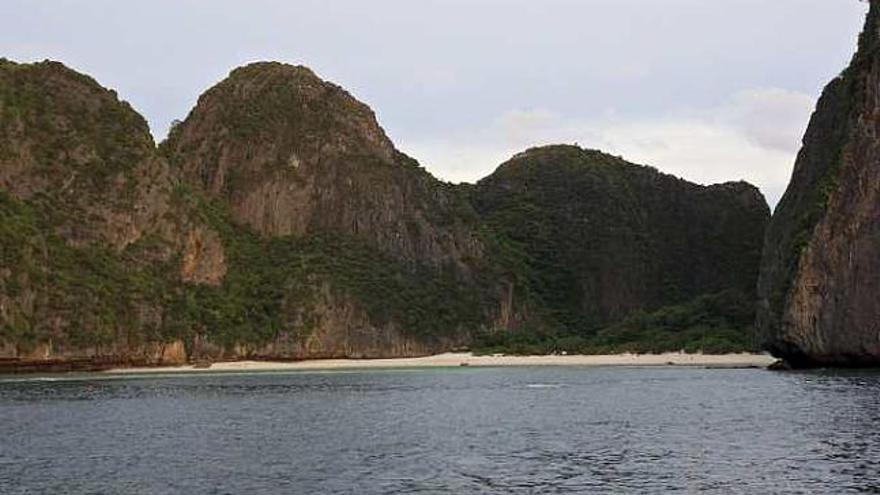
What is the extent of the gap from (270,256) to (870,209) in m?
101

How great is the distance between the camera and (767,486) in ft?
93.9

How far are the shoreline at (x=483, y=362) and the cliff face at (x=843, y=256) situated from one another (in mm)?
23377

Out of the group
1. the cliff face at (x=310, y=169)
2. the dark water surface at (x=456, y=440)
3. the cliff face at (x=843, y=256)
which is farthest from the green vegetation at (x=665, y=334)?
the dark water surface at (x=456, y=440)

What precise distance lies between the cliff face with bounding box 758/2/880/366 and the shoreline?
23377 mm

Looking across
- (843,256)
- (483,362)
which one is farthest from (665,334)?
(843,256)

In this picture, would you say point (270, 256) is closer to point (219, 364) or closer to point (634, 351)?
point (219, 364)

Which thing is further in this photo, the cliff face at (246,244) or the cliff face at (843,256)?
the cliff face at (246,244)

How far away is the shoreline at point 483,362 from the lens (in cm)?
11681

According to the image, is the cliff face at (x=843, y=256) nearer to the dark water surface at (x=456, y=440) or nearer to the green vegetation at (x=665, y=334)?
the dark water surface at (x=456, y=440)

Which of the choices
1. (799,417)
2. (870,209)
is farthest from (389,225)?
(799,417)

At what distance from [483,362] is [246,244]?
4690 cm

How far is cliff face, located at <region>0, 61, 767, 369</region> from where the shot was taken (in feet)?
394

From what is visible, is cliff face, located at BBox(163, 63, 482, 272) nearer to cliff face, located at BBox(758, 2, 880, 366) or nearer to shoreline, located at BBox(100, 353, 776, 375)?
shoreline, located at BBox(100, 353, 776, 375)

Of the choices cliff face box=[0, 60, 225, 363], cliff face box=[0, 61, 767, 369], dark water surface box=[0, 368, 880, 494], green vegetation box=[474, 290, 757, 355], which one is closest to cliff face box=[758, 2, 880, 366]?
dark water surface box=[0, 368, 880, 494]
